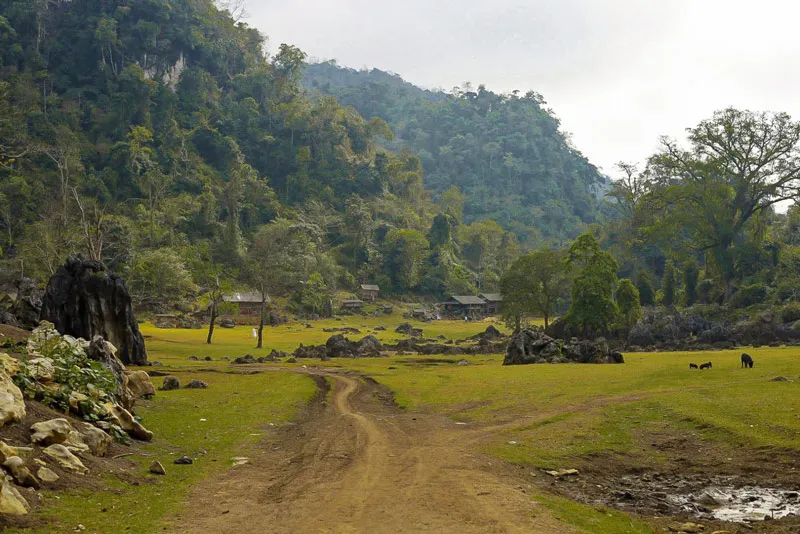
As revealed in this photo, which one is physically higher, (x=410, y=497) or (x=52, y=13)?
(x=52, y=13)

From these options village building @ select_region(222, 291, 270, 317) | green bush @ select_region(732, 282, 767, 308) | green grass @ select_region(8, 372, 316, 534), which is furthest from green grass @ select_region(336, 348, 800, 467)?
village building @ select_region(222, 291, 270, 317)

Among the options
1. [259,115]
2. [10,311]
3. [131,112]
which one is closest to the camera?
[10,311]

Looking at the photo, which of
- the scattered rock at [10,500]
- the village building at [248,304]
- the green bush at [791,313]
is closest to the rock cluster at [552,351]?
the green bush at [791,313]

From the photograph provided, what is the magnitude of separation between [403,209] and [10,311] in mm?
122742

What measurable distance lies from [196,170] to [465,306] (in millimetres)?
69610

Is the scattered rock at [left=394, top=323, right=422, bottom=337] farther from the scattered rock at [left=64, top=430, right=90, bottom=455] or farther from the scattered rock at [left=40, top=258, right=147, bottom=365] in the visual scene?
the scattered rock at [left=64, top=430, right=90, bottom=455]

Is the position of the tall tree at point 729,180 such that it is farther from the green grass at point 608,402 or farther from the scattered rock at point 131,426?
the scattered rock at point 131,426

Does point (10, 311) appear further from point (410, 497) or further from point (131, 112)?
point (131, 112)

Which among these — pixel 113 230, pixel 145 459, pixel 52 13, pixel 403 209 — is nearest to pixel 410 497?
pixel 145 459

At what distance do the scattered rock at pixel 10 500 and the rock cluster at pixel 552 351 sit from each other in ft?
139

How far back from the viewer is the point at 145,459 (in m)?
16.3

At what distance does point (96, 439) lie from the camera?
1522 centimetres

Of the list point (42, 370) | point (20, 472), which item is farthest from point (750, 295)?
point (20, 472)

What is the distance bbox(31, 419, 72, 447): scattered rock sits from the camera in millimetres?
13359
